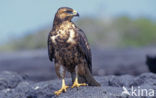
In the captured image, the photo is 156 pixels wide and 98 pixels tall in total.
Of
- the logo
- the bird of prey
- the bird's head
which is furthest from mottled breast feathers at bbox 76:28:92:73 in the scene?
the logo

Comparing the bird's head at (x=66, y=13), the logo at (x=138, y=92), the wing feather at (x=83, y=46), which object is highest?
the bird's head at (x=66, y=13)

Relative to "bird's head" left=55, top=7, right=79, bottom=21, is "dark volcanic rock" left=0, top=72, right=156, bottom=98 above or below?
below

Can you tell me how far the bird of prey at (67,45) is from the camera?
7.18 metres

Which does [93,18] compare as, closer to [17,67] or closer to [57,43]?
[17,67]

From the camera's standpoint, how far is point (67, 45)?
7156 millimetres

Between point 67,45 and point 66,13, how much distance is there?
0.59 meters

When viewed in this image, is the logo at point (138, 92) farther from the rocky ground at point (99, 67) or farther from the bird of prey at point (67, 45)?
the rocky ground at point (99, 67)

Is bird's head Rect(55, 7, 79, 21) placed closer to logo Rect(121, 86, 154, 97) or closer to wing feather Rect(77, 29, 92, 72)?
wing feather Rect(77, 29, 92, 72)

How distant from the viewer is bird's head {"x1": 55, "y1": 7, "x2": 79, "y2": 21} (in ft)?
23.8

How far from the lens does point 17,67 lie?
1877cm

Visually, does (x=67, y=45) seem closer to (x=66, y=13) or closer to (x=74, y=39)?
(x=74, y=39)

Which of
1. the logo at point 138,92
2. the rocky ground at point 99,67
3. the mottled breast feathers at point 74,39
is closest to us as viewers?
the logo at point 138,92

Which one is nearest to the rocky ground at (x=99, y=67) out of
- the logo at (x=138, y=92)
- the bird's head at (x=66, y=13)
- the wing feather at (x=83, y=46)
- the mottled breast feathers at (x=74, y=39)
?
the wing feather at (x=83, y=46)

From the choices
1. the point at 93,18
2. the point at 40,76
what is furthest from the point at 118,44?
the point at 40,76
